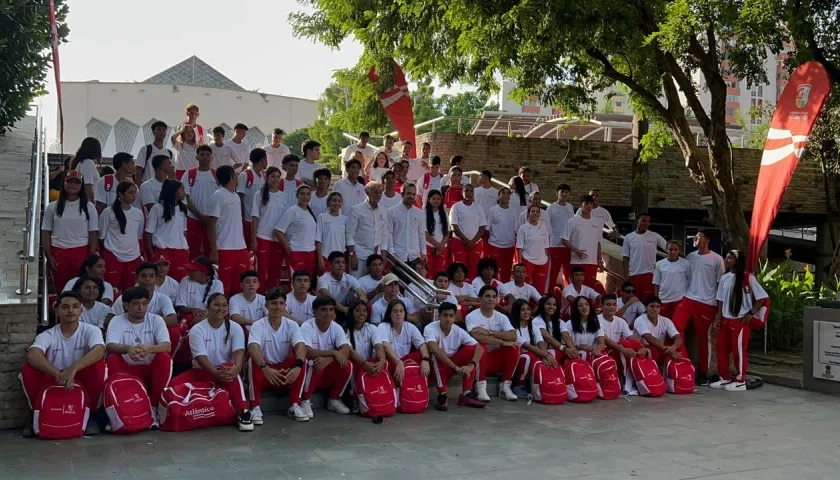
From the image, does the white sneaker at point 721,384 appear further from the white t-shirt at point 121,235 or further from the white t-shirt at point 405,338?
the white t-shirt at point 121,235

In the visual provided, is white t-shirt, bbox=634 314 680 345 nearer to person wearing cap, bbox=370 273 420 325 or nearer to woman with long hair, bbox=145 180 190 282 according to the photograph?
person wearing cap, bbox=370 273 420 325

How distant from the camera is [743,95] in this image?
392 feet

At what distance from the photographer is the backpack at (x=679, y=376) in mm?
10773

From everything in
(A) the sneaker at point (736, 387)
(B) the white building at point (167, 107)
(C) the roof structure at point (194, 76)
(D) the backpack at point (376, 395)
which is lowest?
(A) the sneaker at point (736, 387)

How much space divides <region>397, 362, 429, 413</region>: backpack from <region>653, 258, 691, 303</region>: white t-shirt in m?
4.41

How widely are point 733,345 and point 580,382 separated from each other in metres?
2.55

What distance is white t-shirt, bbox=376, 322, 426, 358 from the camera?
9.31 metres

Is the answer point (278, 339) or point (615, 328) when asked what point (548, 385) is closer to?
point (615, 328)

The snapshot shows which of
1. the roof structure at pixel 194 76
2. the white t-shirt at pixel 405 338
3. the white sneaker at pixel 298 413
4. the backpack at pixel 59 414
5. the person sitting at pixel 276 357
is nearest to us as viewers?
the backpack at pixel 59 414

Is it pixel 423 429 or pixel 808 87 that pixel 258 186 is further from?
pixel 808 87

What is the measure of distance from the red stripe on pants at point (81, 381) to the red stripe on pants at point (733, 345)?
7.67 m

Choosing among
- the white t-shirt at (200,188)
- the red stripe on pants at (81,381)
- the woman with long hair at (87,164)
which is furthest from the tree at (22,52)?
the red stripe on pants at (81,381)

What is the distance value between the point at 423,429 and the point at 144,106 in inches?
2435

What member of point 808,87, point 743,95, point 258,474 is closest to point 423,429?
point 258,474
